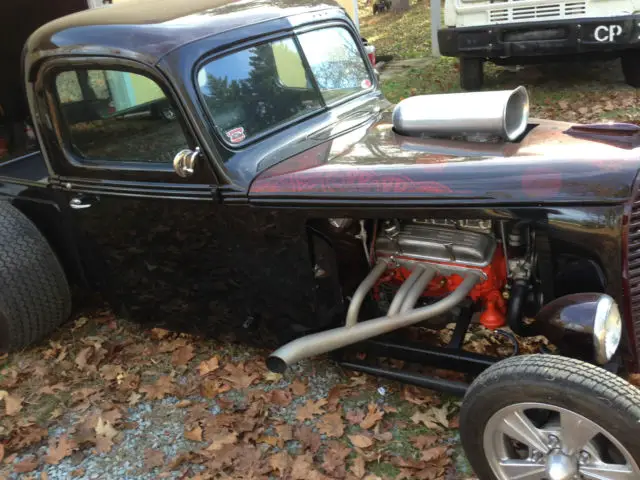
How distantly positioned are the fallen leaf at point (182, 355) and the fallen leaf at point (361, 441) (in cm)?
117

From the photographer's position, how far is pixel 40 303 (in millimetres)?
3625

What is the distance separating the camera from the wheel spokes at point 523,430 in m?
2.21

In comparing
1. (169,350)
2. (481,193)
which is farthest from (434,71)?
(481,193)

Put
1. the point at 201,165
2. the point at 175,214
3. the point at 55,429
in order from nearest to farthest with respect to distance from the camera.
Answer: the point at 201,165 → the point at 175,214 → the point at 55,429

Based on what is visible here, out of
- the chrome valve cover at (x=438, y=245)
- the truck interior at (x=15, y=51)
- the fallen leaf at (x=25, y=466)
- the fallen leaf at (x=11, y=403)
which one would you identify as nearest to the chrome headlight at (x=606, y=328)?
the chrome valve cover at (x=438, y=245)

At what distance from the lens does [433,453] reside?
279 centimetres

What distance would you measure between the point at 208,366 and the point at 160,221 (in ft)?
3.01

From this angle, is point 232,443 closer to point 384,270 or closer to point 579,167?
point 384,270

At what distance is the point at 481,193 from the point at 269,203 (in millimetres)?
913

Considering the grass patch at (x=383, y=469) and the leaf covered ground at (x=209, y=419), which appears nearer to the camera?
the grass patch at (x=383, y=469)

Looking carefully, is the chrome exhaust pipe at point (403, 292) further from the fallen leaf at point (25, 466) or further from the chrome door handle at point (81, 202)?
the fallen leaf at point (25, 466)

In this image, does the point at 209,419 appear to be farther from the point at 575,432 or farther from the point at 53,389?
the point at 575,432

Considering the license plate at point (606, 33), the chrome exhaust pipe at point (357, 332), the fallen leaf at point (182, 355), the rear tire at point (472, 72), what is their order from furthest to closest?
the rear tire at point (472, 72) → the license plate at point (606, 33) → the fallen leaf at point (182, 355) → the chrome exhaust pipe at point (357, 332)

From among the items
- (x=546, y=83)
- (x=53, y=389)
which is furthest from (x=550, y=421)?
(x=546, y=83)
